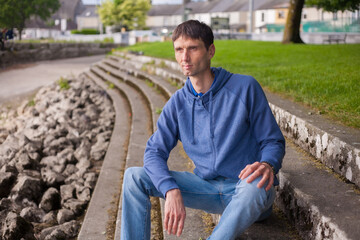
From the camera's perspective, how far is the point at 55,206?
516cm

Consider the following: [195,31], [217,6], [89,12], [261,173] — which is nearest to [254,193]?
[261,173]

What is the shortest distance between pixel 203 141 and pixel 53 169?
13.4 ft

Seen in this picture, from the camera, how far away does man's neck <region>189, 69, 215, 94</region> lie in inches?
112

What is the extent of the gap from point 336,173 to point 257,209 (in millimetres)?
1011

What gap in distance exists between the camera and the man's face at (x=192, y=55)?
2732 mm

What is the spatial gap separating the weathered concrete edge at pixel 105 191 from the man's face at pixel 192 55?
1831 mm

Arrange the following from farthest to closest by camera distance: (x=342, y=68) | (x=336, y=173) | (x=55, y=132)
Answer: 1. (x=55, y=132)
2. (x=342, y=68)
3. (x=336, y=173)

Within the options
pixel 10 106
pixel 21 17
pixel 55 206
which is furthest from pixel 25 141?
pixel 21 17

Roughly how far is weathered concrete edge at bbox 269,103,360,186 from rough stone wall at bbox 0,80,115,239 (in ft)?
7.46

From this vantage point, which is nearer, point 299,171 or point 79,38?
point 299,171

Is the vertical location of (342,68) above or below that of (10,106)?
above

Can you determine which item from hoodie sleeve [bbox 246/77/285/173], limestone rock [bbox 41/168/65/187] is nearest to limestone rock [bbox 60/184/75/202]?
limestone rock [bbox 41/168/65/187]

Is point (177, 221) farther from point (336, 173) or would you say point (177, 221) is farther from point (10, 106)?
point (10, 106)

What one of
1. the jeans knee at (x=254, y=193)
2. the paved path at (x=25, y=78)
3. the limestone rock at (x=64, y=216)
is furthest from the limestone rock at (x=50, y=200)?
the paved path at (x=25, y=78)
